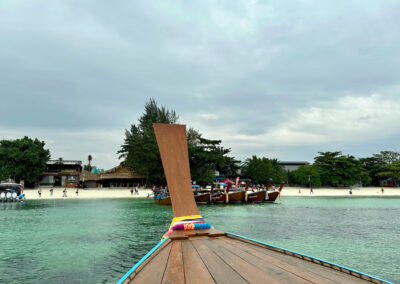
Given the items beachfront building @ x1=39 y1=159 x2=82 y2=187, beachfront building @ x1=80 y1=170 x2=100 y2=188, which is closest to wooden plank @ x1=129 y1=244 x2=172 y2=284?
beachfront building @ x1=80 y1=170 x2=100 y2=188

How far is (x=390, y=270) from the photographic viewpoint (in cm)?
991

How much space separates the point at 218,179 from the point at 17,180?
44826 millimetres

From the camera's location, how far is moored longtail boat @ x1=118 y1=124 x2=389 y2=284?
12.6 ft

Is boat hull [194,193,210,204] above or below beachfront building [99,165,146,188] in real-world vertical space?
below

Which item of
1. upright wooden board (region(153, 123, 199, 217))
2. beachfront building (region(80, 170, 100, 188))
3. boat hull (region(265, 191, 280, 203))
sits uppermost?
upright wooden board (region(153, 123, 199, 217))

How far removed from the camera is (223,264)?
4.51 m

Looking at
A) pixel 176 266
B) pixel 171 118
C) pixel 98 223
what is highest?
pixel 171 118

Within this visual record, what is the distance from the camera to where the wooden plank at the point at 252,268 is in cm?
373

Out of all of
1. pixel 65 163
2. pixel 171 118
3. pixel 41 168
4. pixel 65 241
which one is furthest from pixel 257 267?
pixel 65 163

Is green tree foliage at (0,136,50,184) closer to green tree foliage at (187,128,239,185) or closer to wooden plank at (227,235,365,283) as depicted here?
green tree foliage at (187,128,239,185)

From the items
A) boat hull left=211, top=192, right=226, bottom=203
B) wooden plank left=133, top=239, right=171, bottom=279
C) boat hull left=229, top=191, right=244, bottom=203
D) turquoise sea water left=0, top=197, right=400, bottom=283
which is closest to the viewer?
wooden plank left=133, top=239, right=171, bottom=279

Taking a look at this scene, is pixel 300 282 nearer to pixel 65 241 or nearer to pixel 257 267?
pixel 257 267

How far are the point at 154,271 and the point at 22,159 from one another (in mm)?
60153

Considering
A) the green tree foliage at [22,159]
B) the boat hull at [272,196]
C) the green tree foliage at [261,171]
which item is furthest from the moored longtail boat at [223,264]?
the green tree foliage at [261,171]
